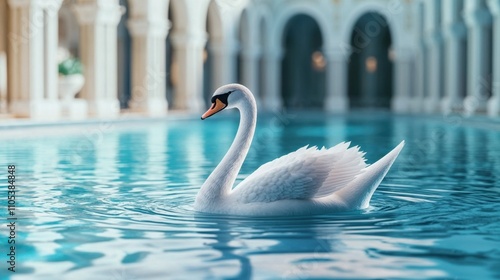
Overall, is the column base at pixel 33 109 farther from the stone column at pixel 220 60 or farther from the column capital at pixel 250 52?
the column capital at pixel 250 52

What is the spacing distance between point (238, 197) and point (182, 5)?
1053 inches

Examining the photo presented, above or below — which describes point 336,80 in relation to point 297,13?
below

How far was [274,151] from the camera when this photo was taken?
1374cm

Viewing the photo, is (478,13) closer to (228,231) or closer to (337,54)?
(337,54)

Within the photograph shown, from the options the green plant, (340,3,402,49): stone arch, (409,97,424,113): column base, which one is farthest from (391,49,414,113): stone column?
the green plant

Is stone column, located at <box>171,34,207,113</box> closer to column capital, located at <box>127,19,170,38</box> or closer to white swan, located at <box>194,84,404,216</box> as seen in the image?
column capital, located at <box>127,19,170,38</box>

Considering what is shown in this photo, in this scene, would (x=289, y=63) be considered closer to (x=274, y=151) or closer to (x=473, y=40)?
(x=473, y=40)

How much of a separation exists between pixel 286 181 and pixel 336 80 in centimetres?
3566

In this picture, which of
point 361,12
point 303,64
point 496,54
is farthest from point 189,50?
point 303,64

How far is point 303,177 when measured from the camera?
5.74m

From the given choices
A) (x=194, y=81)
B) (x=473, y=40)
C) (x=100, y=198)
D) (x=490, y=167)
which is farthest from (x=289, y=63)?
(x=100, y=198)

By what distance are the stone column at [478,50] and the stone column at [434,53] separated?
20.6 feet

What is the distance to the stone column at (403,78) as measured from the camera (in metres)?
40.7

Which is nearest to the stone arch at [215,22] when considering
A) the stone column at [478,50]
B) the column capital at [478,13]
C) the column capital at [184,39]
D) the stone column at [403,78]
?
the column capital at [184,39]
